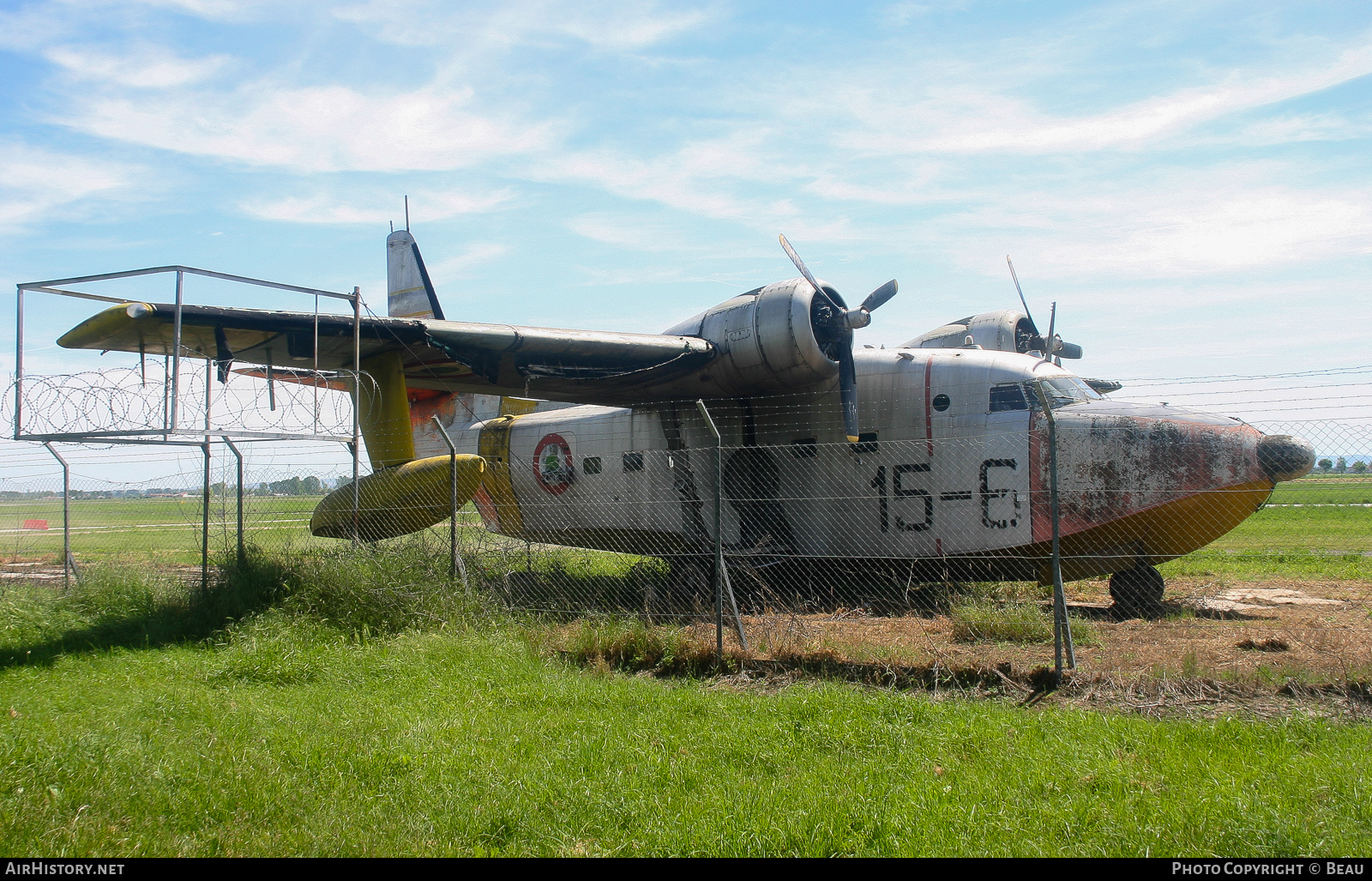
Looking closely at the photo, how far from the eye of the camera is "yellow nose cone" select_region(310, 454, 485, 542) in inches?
372

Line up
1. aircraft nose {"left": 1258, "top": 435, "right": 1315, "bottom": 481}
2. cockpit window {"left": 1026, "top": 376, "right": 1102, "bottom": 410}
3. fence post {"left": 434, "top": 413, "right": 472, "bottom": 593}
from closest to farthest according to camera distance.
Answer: aircraft nose {"left": 1258, "top": 435, "right": 1315, "bottom": 481} < fence post {"left": 434, "top": 413, "right": 472, "bottom": 593} < cockpit window {"left": 1026, "top": 376, "right": 1102, "bottom": 410}

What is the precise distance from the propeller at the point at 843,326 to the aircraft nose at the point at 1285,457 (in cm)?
412

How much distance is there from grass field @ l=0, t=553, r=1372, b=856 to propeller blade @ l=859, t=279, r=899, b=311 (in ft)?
20.0

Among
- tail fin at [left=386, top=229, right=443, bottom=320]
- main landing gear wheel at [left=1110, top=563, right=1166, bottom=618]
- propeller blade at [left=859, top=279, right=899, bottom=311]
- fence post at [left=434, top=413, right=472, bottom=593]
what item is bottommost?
main landing gear wheel at [left=1110, top=563, right=1166, bottom=618]

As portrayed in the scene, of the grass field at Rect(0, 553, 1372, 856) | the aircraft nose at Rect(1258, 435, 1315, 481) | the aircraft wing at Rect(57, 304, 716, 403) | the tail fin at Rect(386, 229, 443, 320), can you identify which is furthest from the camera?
the tail fin at Rect(386, 229, 443, 320)

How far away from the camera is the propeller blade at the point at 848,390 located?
33.9 feet

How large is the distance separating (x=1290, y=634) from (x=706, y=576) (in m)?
6.13

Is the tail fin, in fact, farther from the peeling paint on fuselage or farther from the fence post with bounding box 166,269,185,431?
the fence post with bounding box 166,269,185,431

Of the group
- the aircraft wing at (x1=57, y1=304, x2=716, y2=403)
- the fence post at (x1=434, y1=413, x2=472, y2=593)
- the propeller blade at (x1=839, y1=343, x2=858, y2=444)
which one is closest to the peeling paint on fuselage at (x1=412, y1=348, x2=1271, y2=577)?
the propeller blade at (x1=839, y1=343, x2=858, y2=444)

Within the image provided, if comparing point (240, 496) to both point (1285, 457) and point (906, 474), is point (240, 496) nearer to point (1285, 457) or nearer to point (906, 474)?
point (906, 474)

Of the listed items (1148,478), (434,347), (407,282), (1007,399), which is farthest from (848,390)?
(407,282)

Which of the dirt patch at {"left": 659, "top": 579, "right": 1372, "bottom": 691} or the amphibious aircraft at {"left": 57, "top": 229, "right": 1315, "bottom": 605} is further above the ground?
the amphibious aircraft at {"left": 57, "top": 229, "right": 1315, "bottom": 605}

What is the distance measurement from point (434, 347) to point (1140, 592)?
Result: 8352 mm

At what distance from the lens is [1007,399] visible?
31.3 feet
